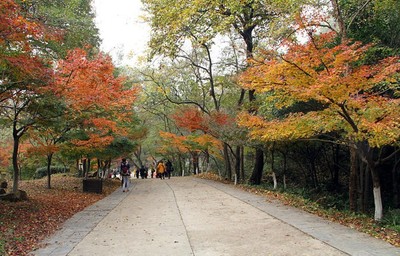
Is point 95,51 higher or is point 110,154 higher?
point 95,51

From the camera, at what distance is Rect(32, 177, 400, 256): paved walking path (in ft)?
17.9

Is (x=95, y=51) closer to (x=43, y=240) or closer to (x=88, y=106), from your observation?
(x=88, y=106)

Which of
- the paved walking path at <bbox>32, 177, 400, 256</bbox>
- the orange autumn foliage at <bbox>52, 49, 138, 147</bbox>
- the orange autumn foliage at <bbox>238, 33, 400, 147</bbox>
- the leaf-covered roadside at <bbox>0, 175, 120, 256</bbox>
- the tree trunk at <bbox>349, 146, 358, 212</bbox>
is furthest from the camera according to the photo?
the tree trunk at <bbox>349, 146, 358, 212</bbox>

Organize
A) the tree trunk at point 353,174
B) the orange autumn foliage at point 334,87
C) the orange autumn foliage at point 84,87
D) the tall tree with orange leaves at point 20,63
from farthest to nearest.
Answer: the tree trunk at point 353,174, the orange autumn foliage at point 84,87, the orange autumn foliage at point 334,87, the tall tree with orange leaves at point 20,63

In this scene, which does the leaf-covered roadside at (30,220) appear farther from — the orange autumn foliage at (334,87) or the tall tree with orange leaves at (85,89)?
the orange autumn foliage at (334,87)

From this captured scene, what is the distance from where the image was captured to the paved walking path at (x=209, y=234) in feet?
17.9

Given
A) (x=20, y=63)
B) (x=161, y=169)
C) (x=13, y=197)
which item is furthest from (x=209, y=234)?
(x=161, y=169)

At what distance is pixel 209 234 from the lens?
6.55 m

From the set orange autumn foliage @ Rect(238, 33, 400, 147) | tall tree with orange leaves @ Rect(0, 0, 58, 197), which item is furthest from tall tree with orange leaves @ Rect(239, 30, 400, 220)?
tall tree with orange leaves @ Rect(0, 0, 58, 197)

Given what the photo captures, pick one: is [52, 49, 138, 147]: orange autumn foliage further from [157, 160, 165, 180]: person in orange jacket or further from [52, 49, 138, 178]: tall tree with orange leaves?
[157, 160, 165, 180]: person in orange jacket

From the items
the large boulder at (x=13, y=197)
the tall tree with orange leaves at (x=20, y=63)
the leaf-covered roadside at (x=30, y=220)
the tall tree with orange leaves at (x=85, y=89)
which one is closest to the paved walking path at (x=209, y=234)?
the leaf-covered roadside at (x=30, y=220)

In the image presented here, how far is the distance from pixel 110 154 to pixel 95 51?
646 cm

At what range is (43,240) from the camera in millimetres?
6617

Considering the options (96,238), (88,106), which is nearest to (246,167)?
(88,106)
